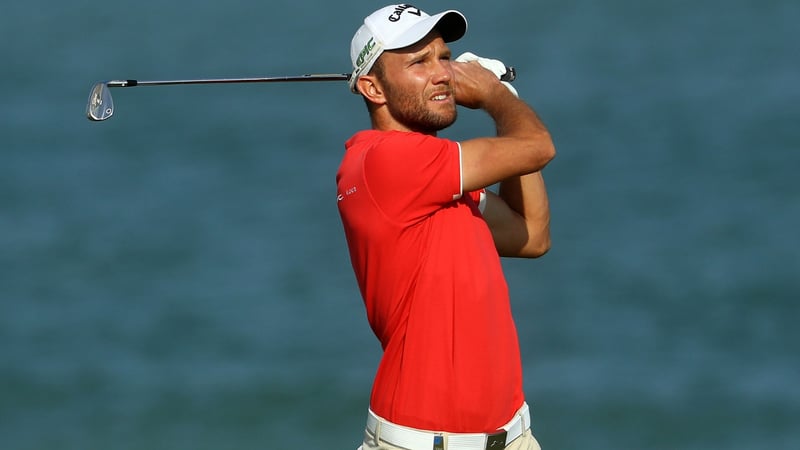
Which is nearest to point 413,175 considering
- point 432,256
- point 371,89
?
point 432,256

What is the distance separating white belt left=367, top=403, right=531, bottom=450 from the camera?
3.34 meters

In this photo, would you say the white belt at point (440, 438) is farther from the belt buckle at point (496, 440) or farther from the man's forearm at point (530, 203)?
the man's forearm at point (530, 203)

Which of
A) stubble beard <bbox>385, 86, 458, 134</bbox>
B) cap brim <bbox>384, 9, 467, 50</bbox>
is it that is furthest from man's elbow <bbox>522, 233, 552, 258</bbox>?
cap brim <bbox>384, 9, 467, 50</bbox>

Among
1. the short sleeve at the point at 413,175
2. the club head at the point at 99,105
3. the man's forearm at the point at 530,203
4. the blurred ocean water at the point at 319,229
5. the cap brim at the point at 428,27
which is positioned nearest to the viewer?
the short sleeve at the point at 413,175

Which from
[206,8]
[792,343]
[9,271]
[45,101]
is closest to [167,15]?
[206,8]

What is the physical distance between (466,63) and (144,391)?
4592 mm

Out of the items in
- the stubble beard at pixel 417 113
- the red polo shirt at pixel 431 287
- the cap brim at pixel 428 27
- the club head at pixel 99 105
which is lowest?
the red polo shirt at pixel 431 287

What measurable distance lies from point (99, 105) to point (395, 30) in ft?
4.18

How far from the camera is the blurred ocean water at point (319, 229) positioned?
759 centimetres

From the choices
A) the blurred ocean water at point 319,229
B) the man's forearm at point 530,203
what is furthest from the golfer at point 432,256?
the blurred ocean water at point 319,229

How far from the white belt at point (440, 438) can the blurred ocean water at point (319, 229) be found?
3830 mm

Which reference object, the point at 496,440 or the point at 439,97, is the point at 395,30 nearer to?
the point at 439,97

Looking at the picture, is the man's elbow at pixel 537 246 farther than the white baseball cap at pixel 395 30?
Yes

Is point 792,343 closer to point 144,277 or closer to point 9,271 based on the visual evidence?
point 144,277
